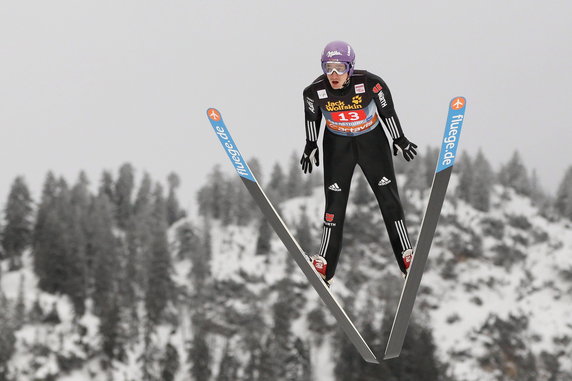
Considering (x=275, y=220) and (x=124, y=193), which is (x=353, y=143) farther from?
(x=124, y=193)

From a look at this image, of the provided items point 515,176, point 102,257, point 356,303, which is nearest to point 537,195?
point 515,176

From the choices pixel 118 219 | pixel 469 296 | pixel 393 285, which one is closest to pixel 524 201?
pixel 469 296

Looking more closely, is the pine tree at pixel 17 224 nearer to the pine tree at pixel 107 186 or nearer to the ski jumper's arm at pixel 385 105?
the pine tree at pixel 107 186

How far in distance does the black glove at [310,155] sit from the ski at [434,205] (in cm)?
191

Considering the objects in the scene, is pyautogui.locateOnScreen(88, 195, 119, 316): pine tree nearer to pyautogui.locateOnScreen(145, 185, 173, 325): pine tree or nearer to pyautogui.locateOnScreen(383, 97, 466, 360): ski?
pyautogui.locateOnScreen(145, 185, 173, 325): pine tree

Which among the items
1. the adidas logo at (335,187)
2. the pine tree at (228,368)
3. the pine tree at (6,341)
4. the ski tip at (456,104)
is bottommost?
the pine tree at (228,368)

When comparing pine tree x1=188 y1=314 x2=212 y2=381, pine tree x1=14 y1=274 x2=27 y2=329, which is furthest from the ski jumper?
pine tree x1=14 y1=274 x2=27 y2=329

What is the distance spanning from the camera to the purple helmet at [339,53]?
1002cm

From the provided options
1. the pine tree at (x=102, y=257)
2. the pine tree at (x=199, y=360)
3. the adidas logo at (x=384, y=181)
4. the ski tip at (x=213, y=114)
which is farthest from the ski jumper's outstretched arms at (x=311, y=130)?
the pine tree at (x=102, y=257)

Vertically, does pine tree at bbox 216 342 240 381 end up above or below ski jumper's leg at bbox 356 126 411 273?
below

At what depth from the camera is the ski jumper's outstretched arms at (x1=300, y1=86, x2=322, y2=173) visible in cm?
1066

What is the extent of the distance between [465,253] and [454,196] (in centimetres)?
1819

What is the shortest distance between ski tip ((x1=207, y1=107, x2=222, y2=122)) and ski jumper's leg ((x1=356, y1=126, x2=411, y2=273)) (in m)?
2.15

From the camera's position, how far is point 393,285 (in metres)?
154
